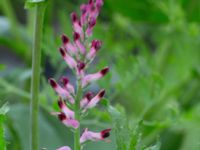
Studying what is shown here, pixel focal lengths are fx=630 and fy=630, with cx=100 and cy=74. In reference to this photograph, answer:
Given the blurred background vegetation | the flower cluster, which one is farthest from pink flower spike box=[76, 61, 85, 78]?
the blurred background vegetation

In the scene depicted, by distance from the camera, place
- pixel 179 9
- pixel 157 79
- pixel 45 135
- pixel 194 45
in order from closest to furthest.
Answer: pixel 157 79 < pixel 45 135 < pixel 179 9 < pixel 194 45

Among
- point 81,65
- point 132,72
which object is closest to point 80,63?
point 81,65

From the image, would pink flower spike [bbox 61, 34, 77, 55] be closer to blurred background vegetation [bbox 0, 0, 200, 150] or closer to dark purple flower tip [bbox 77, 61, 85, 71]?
dark purple flower tip [bbox 77, 61, 85, 71]

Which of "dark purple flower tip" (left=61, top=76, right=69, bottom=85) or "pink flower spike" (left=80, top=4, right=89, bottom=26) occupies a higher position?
"pink flower spike" (left=80, top=4, right=89, bottom=26)

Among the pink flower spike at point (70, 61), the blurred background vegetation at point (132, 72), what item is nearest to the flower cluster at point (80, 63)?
the pink flower spike at point (70, 61)

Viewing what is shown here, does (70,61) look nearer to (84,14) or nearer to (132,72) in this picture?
(84,14)

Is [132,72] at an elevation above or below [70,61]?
above

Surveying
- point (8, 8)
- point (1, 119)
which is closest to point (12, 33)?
point (8, 8)

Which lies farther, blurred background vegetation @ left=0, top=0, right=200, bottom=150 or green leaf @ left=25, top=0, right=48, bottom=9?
blurred background vegetation @ left=0, top=0, right=200, bottom=150

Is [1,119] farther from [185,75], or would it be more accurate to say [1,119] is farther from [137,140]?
[185,75]
